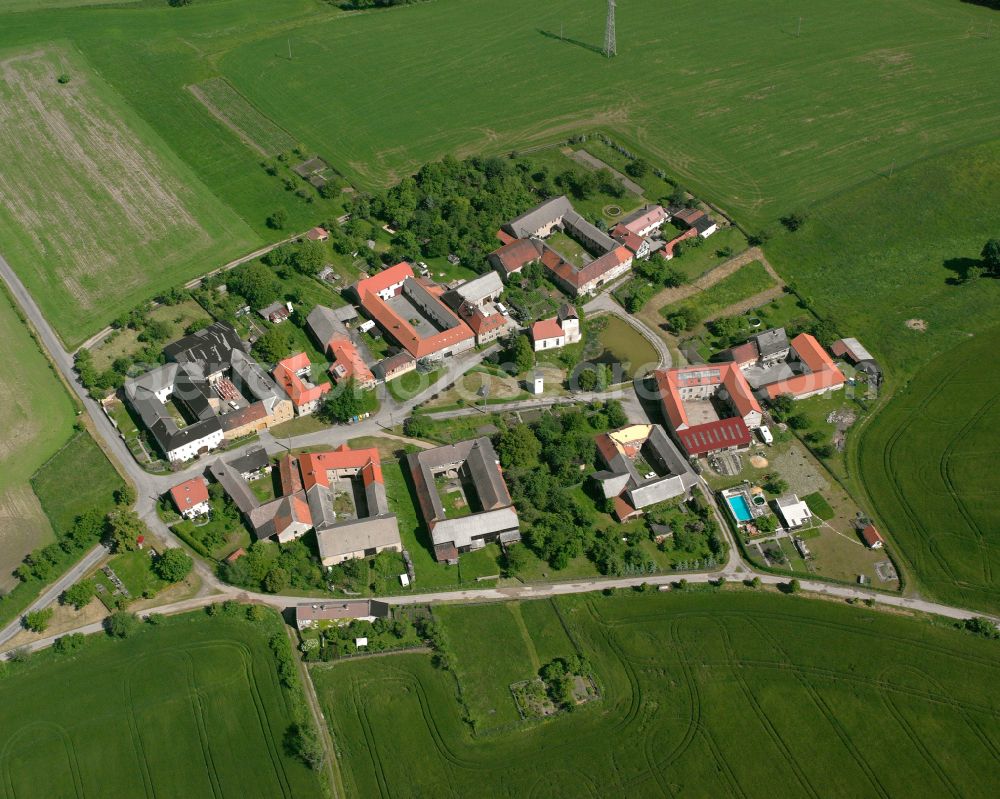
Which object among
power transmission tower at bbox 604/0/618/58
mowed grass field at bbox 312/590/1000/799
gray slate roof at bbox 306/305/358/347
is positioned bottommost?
mowed grass field at bbox 312/590/1000/799

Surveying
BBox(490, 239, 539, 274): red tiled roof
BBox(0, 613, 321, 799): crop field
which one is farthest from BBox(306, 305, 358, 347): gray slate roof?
BBox(0, 613, 321, 799): crop field

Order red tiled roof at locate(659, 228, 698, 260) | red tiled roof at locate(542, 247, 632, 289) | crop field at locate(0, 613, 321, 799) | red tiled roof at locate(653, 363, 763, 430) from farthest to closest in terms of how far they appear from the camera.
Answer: red tiled roof at locate(659, 228, 698, 260), red tiled roof at locate(542, 247, 632, 289), red tiled roof at locate(653, 363, 763, 430), crop field at locate(0, 613, 321, 799)

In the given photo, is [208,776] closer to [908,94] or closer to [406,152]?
[406,152]

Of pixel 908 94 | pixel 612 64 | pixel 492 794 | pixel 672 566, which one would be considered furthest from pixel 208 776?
pixel 908 94

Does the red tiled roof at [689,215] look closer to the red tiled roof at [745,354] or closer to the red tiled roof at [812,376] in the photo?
the red tiled roof at [745,354]

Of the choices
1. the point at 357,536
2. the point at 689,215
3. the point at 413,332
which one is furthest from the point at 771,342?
the point at 357,536

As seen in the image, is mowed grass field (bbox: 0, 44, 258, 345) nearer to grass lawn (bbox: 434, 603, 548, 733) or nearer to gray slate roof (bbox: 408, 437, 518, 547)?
gray slate roof (bbox: 408, 437, 518, 547)
